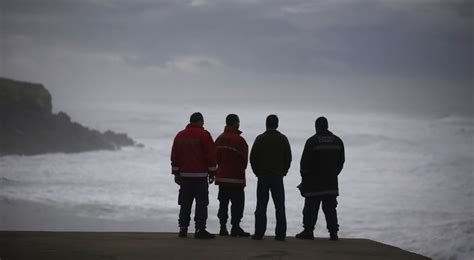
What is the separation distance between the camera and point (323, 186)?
495 inches

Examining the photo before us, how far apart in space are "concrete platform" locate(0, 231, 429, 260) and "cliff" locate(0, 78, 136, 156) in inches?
4309

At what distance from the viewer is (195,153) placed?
12.1 m

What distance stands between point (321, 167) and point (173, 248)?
3.10 m

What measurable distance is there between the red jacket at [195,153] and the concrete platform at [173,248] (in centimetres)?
111

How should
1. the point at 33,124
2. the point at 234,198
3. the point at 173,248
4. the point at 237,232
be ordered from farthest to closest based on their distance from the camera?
the point at 33,124 → the point at 237,232 → the point at 234,198 → the point at 173,248

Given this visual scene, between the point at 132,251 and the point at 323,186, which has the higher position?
the point at 323,186

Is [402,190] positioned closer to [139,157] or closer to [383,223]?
[383,223]

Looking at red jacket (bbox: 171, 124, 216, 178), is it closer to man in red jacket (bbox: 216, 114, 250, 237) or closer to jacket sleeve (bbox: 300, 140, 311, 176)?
man in red jacket (bbox: 216, 114, 250, 237)

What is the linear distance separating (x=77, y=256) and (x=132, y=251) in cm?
90

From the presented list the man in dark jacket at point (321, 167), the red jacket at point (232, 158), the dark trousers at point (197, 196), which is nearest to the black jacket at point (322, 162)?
the man in dark jacket at point (321, 167)

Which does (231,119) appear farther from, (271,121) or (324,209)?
(324,209)

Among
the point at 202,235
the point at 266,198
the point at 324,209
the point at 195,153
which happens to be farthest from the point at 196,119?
the point at 324,209

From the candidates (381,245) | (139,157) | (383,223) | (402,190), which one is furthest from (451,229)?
(139,157)

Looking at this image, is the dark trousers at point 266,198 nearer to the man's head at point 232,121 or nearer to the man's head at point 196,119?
the man's head at point 232,121
